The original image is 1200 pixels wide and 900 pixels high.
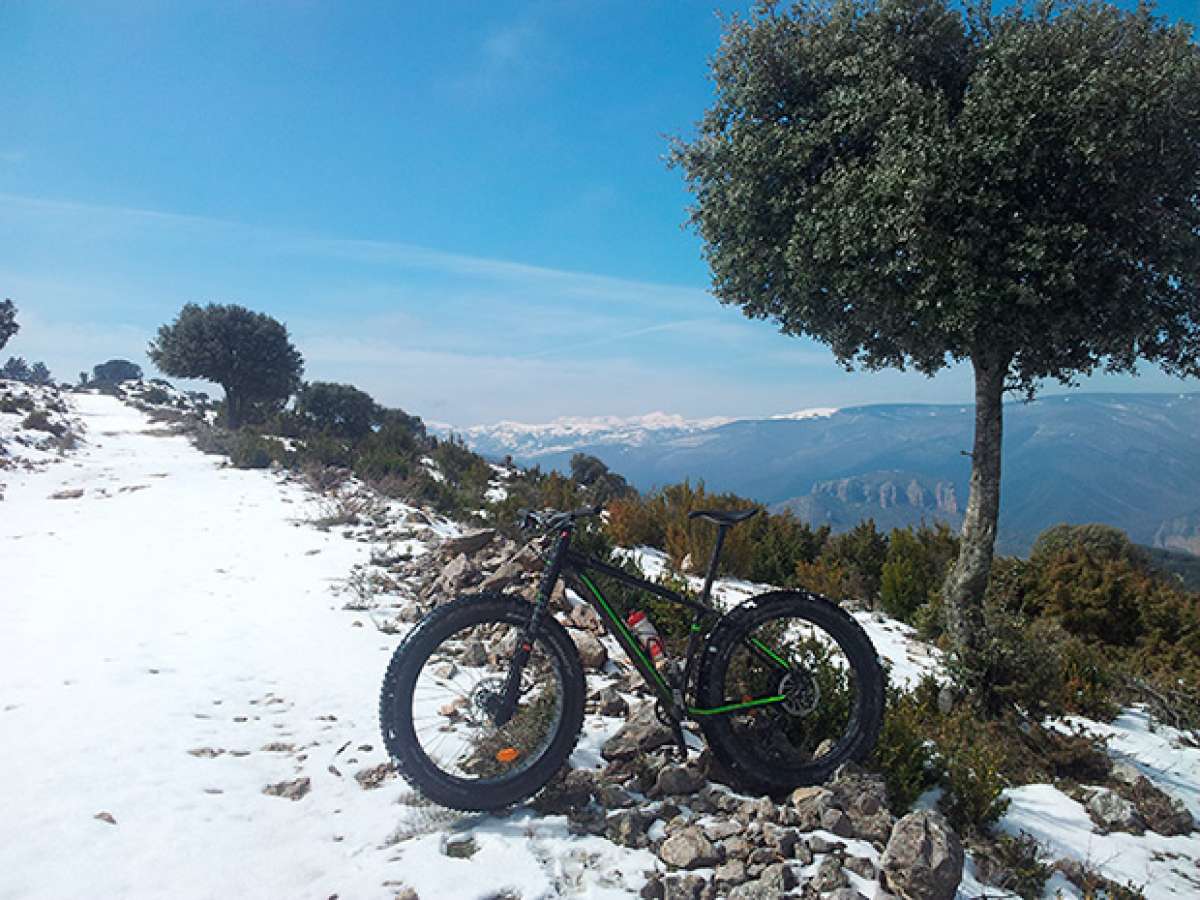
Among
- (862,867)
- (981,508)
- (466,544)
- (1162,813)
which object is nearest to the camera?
(862,867)

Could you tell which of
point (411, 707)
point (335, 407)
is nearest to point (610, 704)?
point (411, 707)

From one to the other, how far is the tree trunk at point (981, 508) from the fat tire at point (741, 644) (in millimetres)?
3098

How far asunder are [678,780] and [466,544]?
5199 mm

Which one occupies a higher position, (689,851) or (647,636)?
(647,636)

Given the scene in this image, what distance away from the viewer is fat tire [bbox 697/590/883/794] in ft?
11.2

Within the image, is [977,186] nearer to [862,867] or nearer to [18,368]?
[862,867]

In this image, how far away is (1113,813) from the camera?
13.0ft

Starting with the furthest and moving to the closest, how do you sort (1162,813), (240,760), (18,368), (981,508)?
1. (18,368)
2. (981,508)
3. (1162,813)
4. (240,760)

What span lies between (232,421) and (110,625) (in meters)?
30.2

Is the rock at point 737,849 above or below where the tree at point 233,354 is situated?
below

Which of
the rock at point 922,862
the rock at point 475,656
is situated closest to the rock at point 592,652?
the rock at point 475,656

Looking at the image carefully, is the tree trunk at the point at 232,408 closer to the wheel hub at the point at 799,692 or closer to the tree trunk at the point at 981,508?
the tree trunk at the point at 981,508

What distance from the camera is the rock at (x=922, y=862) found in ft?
8.39

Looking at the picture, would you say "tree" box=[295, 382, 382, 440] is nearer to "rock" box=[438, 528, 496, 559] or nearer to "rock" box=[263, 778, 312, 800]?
"rock" box=[438, 528, 496, 559]
